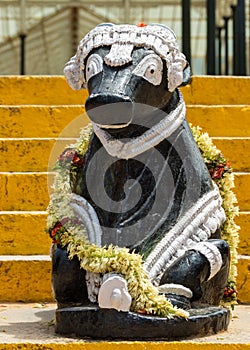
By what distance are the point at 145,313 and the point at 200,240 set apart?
41 cm

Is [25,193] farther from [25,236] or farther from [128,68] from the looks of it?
[128,68]

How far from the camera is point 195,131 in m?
4.72

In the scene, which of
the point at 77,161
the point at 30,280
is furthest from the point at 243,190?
the point at 77,161

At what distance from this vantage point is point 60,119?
7.07 metres

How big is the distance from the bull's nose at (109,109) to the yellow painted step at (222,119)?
9.49 ft

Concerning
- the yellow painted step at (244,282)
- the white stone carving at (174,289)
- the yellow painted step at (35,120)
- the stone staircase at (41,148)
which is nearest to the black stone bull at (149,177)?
the white stone carving at (174,289)

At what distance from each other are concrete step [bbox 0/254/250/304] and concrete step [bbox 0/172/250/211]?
0.71 metres

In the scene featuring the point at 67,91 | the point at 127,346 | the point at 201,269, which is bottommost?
the point at 127,346

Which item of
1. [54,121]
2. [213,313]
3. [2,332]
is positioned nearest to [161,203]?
[213,313]

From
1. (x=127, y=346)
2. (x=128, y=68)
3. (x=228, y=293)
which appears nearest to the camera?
(x=127, y=346)

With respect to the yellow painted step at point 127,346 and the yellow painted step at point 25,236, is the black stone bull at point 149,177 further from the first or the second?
the yellow painted step at point 25,236

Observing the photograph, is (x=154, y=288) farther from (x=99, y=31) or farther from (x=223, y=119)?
(x=223, y=119)

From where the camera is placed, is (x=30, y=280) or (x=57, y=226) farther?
(x=30, y=280)

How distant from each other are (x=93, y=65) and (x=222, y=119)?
2.95 meters
